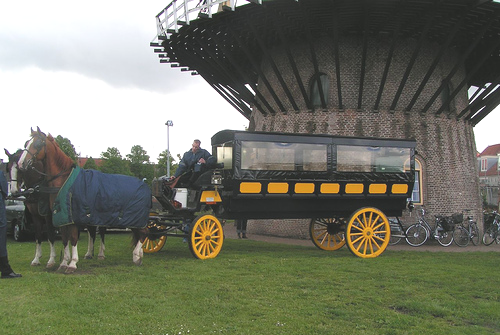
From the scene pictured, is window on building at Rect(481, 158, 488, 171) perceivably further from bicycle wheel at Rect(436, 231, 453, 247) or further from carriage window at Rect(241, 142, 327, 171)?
carriage window at Rect(241, 142, 327, 171)

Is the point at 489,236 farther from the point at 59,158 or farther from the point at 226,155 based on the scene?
the point at 59,158

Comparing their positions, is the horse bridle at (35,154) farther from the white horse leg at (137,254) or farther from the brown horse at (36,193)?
the white horse leg at (137,254)

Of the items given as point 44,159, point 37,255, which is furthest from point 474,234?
point 44,159

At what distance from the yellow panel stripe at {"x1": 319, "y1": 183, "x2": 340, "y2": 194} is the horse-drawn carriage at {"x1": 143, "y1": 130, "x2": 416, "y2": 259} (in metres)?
0.02

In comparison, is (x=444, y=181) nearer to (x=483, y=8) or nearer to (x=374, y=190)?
(x=483, y=8)

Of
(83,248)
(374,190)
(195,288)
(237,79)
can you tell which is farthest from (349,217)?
(237,79)

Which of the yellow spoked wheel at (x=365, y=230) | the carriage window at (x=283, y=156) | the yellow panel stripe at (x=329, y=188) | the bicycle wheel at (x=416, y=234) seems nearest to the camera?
the carriage window at (x=283, y=156)

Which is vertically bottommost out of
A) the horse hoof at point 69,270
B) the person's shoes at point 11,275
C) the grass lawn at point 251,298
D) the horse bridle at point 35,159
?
the grass lawn at point 251,298

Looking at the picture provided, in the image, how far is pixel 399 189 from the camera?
10547 mm

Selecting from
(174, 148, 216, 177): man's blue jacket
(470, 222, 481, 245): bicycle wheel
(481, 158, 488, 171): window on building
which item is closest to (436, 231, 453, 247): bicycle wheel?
(470, 222, 481, 245): bicycle wheel

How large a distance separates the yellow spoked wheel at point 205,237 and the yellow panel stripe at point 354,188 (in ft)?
9.78

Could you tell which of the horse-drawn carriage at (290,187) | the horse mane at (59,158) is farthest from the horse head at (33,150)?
the horse-drawn carriage at (290,187)

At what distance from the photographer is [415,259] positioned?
32.4ft

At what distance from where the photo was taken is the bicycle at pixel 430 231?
1498cm
